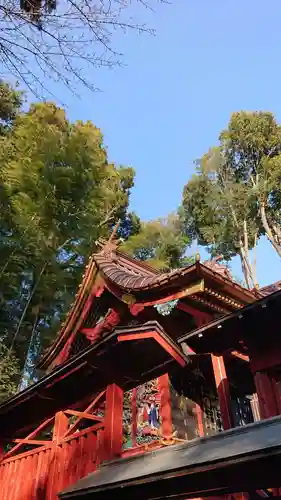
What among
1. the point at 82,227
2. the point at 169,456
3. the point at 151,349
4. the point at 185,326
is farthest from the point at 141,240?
the point at 169,456

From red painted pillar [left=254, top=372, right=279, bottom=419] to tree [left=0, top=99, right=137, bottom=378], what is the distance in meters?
7.69

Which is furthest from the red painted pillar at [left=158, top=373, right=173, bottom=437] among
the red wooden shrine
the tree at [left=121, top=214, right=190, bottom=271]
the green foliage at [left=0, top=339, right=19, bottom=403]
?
the tree at [left=121, top=214, right=190, bottom=271]

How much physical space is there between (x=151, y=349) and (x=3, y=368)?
23.9 ft

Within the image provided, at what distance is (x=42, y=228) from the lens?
39.9 feet

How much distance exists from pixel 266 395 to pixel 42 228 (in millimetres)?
8359

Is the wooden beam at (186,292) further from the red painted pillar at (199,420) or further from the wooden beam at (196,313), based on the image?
the red painted pillar at (199,420)

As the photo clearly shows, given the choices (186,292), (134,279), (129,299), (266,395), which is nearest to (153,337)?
(266,395)

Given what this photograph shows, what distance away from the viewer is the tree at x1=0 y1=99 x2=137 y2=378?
1190 centimetres

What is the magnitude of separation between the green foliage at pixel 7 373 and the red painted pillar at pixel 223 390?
6597 millimetres

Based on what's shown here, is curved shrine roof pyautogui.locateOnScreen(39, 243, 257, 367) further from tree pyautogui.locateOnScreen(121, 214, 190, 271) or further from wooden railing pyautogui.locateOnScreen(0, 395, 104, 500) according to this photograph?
tree pyautogui.locateOnScreen(121, 214, 190, 271)

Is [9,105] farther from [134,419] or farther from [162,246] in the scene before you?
[134,419]

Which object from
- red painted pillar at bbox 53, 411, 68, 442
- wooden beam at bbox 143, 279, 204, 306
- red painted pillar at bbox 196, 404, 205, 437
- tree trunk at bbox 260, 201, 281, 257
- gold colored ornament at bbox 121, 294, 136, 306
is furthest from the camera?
tree trunk at bbox 260, 201, 281, 257

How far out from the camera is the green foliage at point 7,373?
Answer: 10812 millimetres

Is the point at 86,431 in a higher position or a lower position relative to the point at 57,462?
higher
